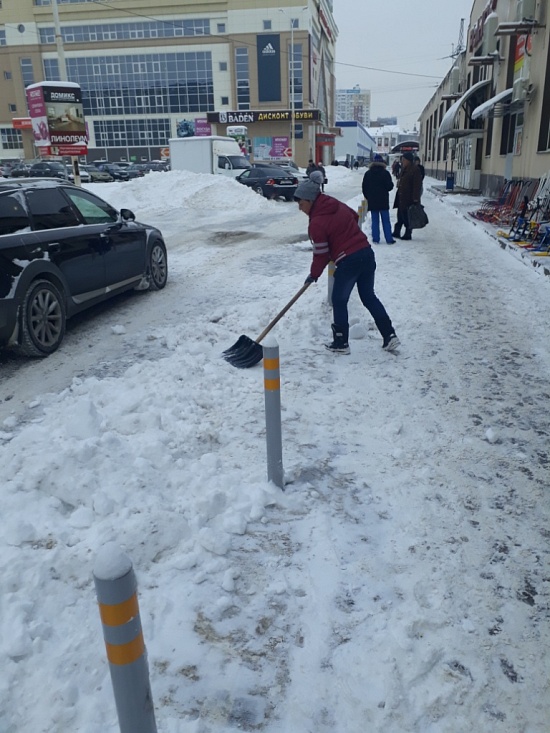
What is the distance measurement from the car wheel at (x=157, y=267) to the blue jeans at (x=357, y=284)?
384 centimetres

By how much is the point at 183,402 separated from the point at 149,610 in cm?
231

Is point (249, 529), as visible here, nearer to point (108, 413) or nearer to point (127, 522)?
point (127, 522)

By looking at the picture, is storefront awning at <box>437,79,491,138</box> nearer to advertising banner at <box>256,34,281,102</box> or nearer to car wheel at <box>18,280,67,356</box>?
car wheel at <box>18,280,67,356</box>

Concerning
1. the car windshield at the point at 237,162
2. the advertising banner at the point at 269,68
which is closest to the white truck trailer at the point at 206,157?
the car windshield at the point at 237,162

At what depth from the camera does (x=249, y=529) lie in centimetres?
351

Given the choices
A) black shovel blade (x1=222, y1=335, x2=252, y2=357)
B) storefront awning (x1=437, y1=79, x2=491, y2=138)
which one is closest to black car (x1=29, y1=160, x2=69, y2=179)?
storefront awning (x1=437, y1=79, x2=491, y2=138)

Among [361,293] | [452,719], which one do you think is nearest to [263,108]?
[361,293]

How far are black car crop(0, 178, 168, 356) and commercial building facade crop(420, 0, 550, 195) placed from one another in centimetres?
1371

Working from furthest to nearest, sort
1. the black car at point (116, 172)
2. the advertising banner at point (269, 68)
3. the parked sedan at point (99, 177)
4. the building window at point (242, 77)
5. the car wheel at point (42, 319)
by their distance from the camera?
the building window at point (242, 77) → the advertising banner at point (269, 68) → the black car at point (116, 172) → the parked sedan at point (99, 177) → the car wheel at point (42, 319)

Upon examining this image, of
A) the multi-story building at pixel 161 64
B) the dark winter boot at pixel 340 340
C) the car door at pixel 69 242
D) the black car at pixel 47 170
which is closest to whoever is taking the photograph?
the dark winter boot at pixel 340 340

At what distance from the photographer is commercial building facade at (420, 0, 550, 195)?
17234mm

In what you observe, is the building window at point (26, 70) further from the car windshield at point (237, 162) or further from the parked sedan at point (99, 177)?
the car windshield at point (237, 162)

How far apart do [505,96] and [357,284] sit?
698 inches

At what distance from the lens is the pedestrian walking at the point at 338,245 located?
580 cm
